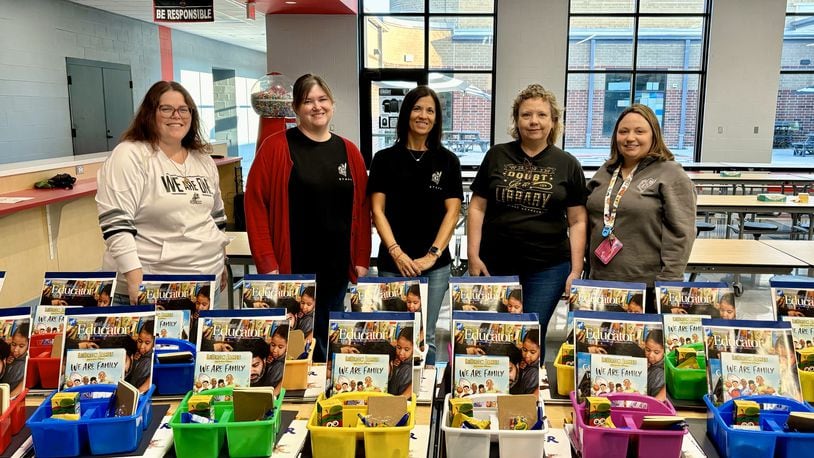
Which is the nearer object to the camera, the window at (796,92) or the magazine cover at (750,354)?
the magazine cover at (750,354)

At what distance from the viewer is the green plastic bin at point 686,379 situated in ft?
5.22

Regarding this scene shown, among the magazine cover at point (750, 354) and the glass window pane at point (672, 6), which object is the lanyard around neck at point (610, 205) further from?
the glass window pane at point (672, 6)

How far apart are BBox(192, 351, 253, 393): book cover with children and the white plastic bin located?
Result: 0.52 meters

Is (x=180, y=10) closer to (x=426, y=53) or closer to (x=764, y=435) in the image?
(x=426, y=53)

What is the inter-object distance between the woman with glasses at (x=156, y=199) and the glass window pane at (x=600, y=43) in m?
8.02

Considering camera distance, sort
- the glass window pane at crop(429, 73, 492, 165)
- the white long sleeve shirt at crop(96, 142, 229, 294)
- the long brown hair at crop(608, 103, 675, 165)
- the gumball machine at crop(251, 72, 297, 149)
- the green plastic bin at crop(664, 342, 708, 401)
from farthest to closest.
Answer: the glass window pane at crop(429, 73, 492, 165), the gumball machine at crop(251, 72, 297, 149), the long brown hair at crop(608, 103, 675, 165), the white long sleeve shirt at crop(96, 142, 229, 294), the green plastic bin at crop(664, 342, 708, 401)

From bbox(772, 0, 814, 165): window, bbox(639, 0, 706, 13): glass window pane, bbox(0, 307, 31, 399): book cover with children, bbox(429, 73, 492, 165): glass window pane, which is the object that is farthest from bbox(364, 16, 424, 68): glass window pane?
bbox(0, 307, 31, 399): book cover with children

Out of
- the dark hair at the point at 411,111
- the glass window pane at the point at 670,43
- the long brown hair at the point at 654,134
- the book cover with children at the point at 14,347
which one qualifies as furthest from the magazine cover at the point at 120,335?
the glass window pane at the point at 670,43

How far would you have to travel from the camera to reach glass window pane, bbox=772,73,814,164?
366 inches

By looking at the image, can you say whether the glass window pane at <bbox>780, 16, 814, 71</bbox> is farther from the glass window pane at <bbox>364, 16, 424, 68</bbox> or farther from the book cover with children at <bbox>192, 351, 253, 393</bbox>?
the book cover with children at <bbox>192, 351, 253, 393</bbox>

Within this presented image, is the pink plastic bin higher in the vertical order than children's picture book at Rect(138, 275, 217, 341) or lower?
lower

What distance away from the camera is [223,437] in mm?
1338

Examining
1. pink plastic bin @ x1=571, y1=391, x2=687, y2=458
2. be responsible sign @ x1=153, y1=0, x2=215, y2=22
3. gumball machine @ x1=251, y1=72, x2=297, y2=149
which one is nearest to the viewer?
pink plastic bin @ x1=571, y1=391, x2=687, y2=458

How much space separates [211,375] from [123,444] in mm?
236
